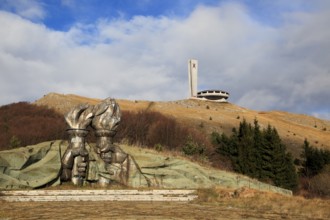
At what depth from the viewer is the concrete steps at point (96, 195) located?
50.9 feet

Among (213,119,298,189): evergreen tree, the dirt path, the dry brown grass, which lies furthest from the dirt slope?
the dirt path

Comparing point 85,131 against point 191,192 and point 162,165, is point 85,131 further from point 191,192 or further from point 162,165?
point 191,192

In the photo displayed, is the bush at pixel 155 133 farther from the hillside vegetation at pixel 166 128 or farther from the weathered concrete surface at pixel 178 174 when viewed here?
the weathered concrete surface at pixel 178 174

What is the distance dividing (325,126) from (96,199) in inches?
3294

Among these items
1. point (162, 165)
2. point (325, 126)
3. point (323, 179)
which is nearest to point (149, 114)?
point (323, 179)

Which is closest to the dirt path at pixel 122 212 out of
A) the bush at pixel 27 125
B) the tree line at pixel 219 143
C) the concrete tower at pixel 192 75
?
the tree line at pixel 219 143

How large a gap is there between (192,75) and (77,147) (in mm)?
70868

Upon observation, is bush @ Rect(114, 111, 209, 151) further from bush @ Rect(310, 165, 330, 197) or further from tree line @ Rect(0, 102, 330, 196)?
bush @ Rect(310, 165, 330, 197)

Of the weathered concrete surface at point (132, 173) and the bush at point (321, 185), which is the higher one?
the weathered concrete surface at point (132, 173)

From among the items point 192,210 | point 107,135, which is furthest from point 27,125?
point 192,210

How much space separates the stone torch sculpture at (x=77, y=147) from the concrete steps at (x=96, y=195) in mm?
2054

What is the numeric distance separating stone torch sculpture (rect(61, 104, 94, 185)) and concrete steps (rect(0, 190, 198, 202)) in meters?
2.05

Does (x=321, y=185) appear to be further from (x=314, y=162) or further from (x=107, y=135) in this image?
(x=107, y=135)

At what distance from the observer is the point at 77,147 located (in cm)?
1891
